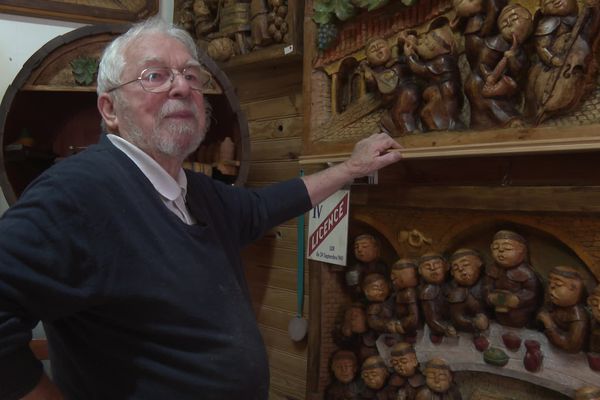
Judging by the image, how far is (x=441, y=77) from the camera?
1154 millimetres

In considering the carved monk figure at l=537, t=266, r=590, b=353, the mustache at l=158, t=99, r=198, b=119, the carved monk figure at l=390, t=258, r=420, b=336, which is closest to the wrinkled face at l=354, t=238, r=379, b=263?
the carved monk figure at l=390, t=258, r=420, b=336

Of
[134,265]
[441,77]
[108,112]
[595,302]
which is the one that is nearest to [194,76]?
[108,112]

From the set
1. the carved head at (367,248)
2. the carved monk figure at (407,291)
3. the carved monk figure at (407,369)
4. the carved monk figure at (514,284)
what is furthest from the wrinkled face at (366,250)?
the carved monk figure at (514,284)

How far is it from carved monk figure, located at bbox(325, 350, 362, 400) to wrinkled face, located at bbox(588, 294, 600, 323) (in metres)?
0.62

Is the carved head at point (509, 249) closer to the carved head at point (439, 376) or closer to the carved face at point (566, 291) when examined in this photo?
the carved face at point (566, 291)

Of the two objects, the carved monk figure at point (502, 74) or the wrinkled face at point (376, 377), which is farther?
the wrinkled face at point (376, 377)

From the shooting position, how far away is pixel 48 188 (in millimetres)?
829

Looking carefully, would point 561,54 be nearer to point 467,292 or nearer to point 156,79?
point 467,292

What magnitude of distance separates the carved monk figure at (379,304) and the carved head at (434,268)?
15 cm

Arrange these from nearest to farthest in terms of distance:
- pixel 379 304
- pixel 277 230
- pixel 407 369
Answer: pixel 407 369 < pixel 379 304 < pixel 277 230

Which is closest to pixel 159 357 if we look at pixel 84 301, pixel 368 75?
pixel 84 301

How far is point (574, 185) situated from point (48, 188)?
940 millimetres

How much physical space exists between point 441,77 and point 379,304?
58cm

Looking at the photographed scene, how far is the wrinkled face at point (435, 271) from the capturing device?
1.17 m
